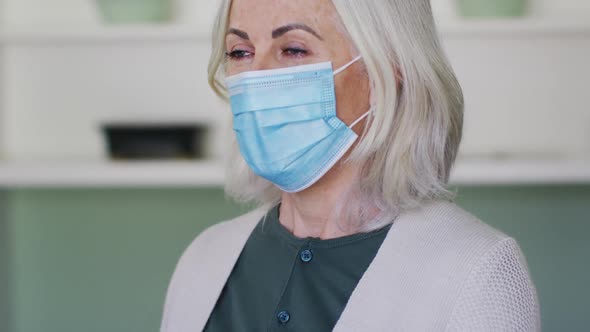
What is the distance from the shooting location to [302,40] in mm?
1105

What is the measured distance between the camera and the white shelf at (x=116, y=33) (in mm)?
2320

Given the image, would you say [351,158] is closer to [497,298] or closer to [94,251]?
[497,298]

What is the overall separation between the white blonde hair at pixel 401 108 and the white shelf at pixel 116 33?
1.29 meters

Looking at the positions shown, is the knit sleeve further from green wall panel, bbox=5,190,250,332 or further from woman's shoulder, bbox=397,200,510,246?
green wall panel, bbox=5,190,250,332

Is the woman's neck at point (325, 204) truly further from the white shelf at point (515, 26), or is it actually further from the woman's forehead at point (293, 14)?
the white shelf at point (515, 26)

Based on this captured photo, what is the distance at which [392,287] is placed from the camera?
3.35 feet

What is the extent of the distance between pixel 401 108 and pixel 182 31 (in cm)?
133

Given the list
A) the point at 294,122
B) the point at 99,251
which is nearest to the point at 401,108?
the point at 294,122

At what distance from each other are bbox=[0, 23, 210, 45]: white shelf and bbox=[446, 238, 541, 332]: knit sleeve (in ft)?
4.99

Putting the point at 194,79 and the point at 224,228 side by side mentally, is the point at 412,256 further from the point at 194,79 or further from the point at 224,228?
the point at 194,79

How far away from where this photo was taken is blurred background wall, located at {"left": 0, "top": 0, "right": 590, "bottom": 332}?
2.38 metres

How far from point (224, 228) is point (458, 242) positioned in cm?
49

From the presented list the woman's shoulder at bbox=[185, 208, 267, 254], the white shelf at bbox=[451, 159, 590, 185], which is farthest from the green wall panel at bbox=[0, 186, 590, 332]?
the woman's shoulder at bbox=[185, 208, 267, 254]

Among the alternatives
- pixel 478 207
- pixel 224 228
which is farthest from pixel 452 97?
pixel 478 207
